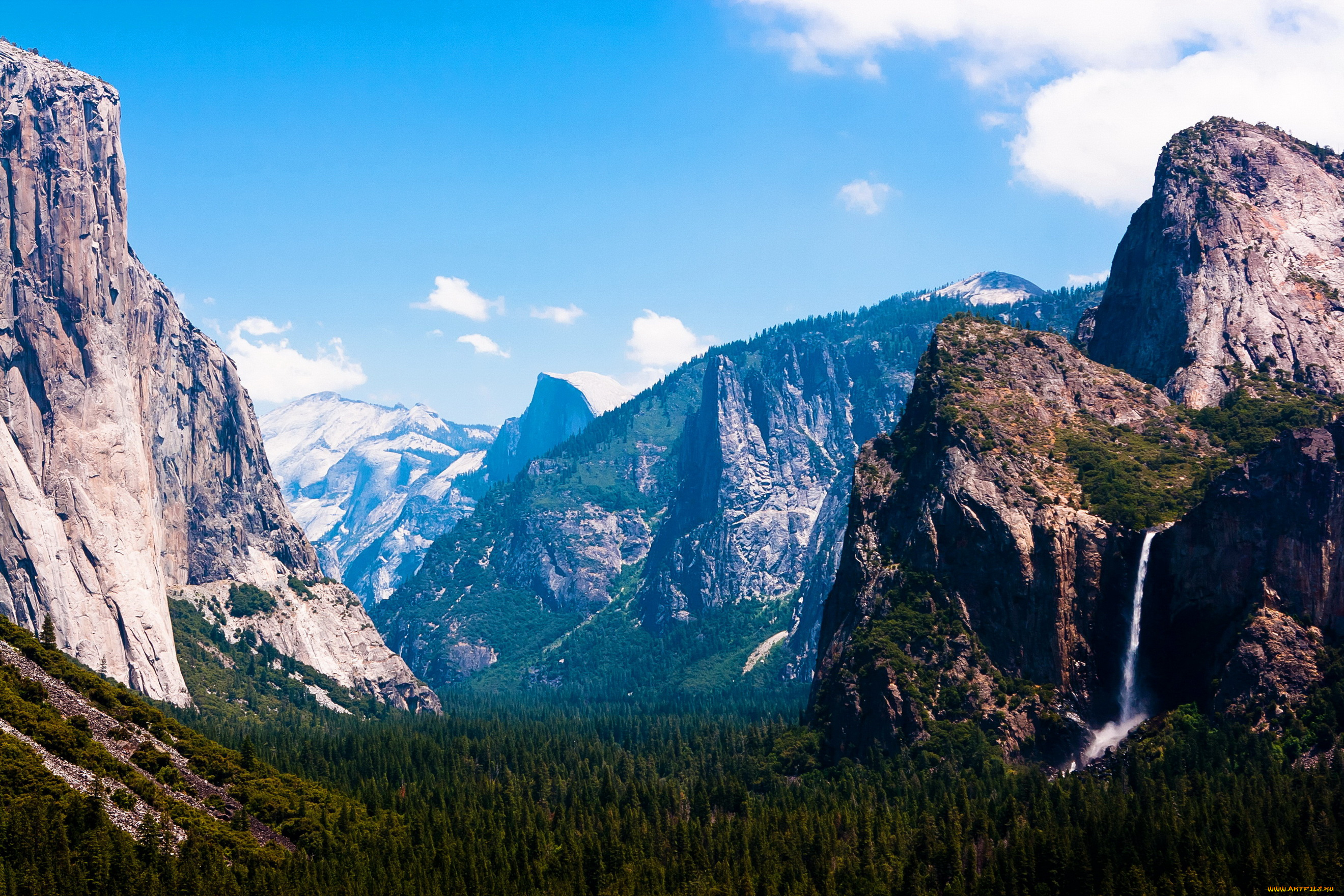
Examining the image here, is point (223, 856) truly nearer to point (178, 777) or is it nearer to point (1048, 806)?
point (178, 777)

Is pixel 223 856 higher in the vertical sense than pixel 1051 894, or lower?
higher

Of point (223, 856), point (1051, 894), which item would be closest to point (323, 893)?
point (223, 856)

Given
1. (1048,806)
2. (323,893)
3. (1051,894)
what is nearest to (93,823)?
(323,893)

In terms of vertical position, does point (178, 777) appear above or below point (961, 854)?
above

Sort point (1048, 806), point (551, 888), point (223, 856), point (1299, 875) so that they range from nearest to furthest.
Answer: point (1299, 875), point (223, 856), point (551, 888), point (1048, 806)

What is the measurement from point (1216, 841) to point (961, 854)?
105ft

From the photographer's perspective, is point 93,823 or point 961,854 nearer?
point 93,823

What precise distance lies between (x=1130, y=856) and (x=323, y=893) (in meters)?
92.9

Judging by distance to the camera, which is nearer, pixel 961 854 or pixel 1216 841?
pixel 1216 841

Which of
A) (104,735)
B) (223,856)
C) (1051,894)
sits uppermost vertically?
(104,735)

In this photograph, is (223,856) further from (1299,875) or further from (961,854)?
(1299,875)

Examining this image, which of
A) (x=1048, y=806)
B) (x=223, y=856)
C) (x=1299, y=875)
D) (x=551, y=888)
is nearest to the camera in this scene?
(x=1299, y=875)

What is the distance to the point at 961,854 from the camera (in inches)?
7279

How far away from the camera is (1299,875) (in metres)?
152
